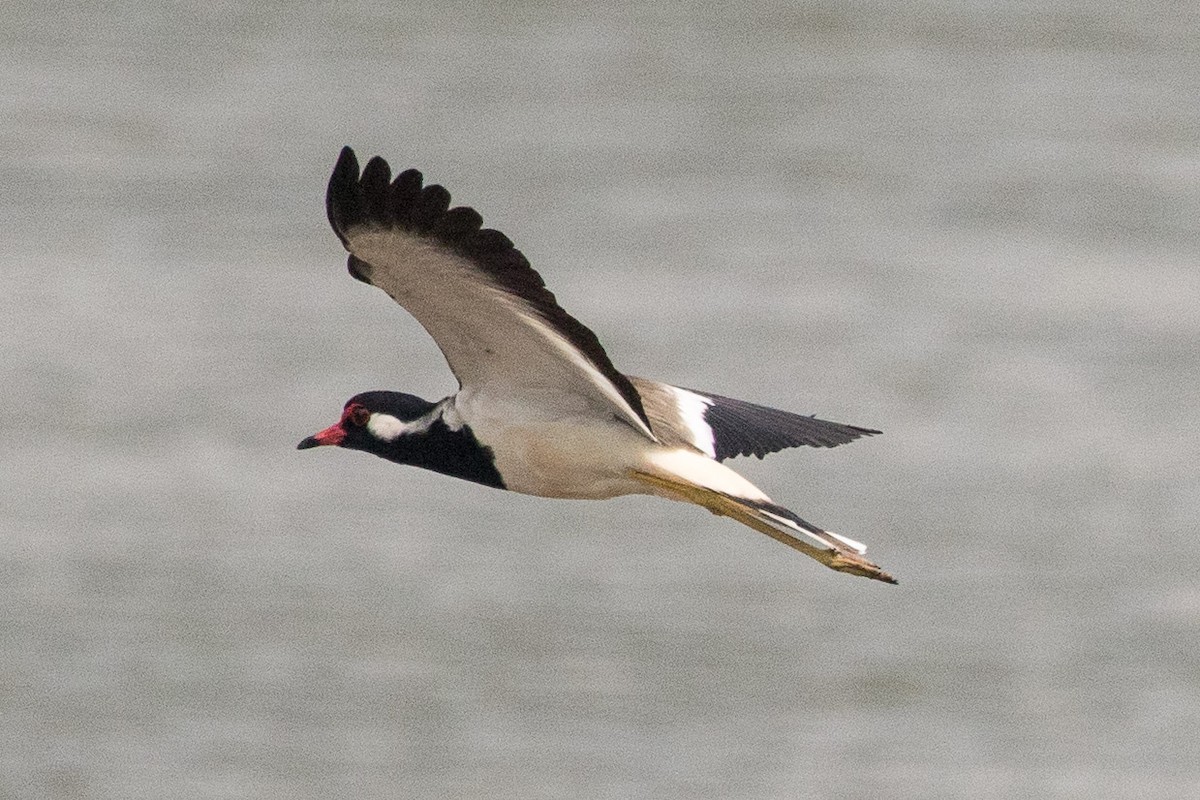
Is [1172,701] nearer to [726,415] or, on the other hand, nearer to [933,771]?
Answer: [933,771]

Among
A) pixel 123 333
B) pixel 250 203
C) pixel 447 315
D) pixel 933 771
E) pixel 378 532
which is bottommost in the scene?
pixel 447 315

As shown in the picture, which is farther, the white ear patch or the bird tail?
the white ear patch

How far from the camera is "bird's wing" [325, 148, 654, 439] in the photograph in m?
9.50

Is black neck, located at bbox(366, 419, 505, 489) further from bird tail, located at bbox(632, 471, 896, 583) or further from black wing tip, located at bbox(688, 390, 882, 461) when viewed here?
black wing tip, located at bbox(688, 390, 882, 461)

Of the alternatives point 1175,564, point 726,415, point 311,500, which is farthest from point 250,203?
point 726,415

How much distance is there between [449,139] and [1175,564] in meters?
9.20

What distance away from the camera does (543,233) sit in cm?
2861

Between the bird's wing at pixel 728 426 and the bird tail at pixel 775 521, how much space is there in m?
0.48

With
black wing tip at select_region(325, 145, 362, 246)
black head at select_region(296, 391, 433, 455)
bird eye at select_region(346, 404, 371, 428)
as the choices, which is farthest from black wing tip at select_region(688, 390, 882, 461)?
black wing tip at select_region(325, 145, 362, 246)

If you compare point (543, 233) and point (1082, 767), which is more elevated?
point (543, 233)

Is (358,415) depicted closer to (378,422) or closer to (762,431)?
(378,422)

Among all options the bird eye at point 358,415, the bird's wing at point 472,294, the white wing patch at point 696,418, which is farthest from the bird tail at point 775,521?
the bird eye at point 358,415

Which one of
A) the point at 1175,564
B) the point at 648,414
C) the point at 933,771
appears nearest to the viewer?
the point at 648,414

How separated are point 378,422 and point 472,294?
1304 mm
